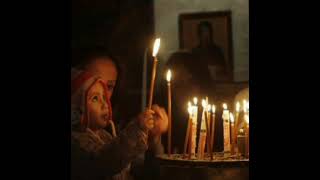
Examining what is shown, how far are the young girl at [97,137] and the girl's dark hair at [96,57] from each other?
0.05 metres

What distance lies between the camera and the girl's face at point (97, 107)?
2.40 metres

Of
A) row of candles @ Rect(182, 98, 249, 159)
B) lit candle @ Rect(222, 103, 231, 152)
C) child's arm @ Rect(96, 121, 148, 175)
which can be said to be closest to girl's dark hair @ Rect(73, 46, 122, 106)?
child's arm @ Rect(96, 121, 148, 175)

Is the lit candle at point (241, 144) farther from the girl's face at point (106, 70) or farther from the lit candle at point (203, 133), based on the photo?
the girl's face at point (106, 70)

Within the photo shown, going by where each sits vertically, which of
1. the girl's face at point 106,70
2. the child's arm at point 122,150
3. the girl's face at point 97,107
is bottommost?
the child's arm at point 122,150

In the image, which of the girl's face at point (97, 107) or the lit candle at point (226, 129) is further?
the girl's face at point (97, 107)

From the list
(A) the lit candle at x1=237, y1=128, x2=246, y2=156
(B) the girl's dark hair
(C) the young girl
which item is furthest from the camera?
(B) the girl's dark hair

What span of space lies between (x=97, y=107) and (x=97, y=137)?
14cm

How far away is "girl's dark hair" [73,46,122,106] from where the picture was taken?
2443 mm

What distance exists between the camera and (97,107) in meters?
2.42

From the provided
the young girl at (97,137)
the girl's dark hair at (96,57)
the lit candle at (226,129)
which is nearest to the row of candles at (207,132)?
the lit candle at (226,129)

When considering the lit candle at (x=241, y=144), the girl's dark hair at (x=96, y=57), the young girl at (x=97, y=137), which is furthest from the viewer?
the girl's dark hair at (x=96, y=57)

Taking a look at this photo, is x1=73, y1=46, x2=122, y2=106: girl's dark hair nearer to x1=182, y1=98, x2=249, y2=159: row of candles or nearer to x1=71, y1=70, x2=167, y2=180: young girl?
x1=71, y1=70, x2=167, y2=180: young girl

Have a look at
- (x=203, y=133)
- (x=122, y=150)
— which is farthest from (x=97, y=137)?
(x=203, y=133)
